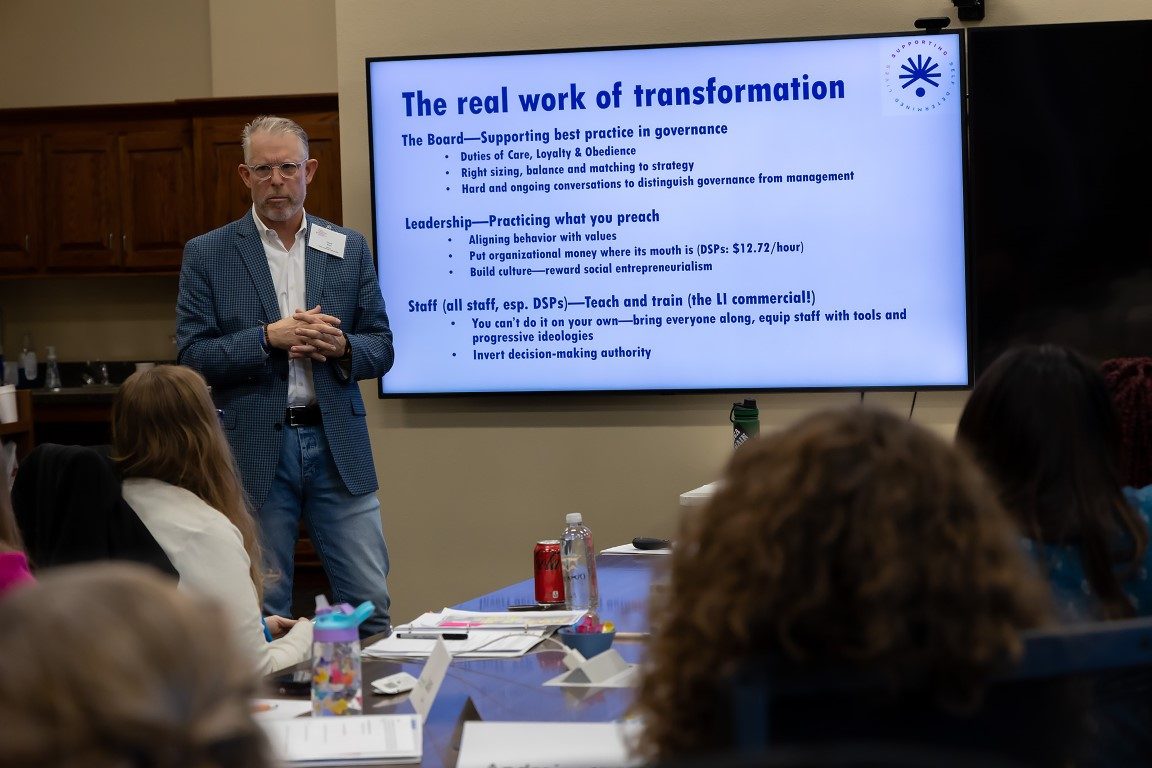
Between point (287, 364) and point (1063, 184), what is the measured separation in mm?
2408

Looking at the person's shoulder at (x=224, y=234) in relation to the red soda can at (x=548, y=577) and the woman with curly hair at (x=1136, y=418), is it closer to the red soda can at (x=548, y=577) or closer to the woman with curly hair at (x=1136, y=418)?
the red soda can at (x=548, y=577)

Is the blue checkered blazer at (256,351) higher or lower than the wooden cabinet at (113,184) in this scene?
lower

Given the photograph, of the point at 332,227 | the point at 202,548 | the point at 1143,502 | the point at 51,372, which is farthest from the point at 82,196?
the point at 1143,502

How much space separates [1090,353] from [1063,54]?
3.03 feet

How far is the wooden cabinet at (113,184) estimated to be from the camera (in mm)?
6562

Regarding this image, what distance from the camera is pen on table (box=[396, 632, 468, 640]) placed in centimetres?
226

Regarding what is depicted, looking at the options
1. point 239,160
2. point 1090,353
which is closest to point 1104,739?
point 1090,353

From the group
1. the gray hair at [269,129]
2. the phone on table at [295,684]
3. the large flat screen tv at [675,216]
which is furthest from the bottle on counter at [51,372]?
the phone on table at [295,684]

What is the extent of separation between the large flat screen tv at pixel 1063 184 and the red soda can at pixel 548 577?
2.05 m

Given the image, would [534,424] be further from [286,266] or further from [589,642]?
[589,642]

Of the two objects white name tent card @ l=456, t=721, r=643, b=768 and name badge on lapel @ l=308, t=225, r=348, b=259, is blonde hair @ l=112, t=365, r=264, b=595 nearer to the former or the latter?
white name tent card @ l=456, t=721, r=643, b=768

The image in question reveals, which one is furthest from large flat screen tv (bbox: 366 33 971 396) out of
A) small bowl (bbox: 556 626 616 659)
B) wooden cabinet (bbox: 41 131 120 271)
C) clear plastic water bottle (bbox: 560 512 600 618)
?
wooden cabinet (bbox: 41 131 120 271)

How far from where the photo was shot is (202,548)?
2.23m

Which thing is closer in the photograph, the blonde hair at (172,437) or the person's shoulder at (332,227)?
the blonde hair at (172,437)
